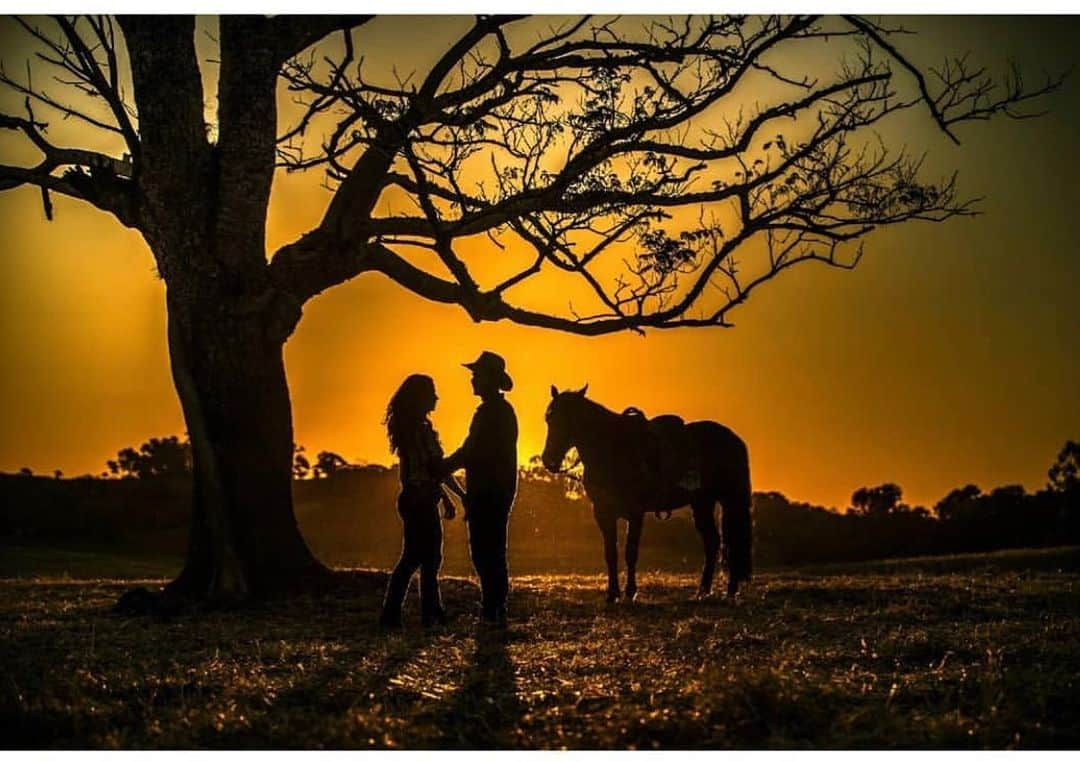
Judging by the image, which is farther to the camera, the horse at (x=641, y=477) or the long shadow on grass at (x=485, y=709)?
the horse at (x=641, y=477)

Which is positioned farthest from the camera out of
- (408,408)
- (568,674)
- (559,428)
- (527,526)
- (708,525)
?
(527,526)

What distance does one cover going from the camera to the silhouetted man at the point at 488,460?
14094mm

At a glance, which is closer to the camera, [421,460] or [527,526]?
[421,460]

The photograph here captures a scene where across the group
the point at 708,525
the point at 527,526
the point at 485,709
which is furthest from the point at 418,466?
the point at 527,526

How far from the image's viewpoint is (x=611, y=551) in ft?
55.4

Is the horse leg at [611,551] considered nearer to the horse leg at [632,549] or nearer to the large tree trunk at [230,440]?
the horse leg at [632,549]

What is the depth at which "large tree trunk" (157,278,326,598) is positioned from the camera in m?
17.5

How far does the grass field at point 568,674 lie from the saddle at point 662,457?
1.41m

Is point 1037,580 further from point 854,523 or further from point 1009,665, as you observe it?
point 854,523

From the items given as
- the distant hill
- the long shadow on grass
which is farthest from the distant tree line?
the long shadow on grass

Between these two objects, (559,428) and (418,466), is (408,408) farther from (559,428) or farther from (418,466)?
(559,428)

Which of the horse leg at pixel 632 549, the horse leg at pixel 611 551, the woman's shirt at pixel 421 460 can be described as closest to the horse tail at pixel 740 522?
the horse leg at pixel 632 549

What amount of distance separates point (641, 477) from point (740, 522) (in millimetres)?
2099

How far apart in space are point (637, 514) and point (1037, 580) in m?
6.87
